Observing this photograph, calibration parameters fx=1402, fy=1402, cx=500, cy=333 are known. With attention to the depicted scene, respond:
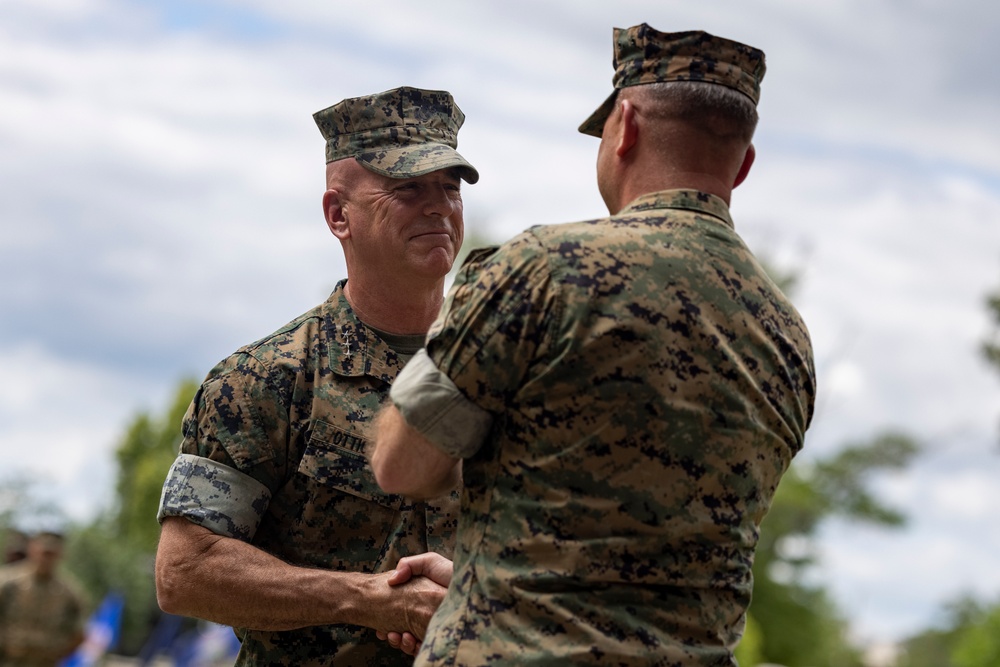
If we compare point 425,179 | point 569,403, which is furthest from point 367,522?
point 569,403

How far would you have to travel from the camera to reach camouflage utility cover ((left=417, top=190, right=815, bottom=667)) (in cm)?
293

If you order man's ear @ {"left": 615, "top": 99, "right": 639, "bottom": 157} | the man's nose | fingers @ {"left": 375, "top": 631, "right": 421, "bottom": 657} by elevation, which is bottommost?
fingers @ {"left": 375, "top": 631, "right": 421, "bottom": 657}

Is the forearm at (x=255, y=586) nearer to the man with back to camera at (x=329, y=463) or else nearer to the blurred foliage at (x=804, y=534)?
the man with back to camera at (x=329, y=463)

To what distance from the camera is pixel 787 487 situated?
38.2m

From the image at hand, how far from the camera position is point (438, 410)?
9.81 feet

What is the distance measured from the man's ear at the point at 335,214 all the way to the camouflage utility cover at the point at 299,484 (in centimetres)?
54

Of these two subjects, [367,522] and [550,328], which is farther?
[367,522]

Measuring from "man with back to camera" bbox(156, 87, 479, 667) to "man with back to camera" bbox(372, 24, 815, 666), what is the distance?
2.64 ft

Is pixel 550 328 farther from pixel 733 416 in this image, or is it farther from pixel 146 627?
pixel 146 627

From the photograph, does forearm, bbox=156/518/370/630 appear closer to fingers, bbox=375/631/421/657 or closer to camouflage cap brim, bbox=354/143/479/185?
fingers, bbox=375/631/421/657

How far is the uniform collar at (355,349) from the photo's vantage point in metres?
4.31

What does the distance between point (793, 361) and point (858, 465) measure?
1670 inches

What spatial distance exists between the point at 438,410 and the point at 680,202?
Answer: 0.74 m

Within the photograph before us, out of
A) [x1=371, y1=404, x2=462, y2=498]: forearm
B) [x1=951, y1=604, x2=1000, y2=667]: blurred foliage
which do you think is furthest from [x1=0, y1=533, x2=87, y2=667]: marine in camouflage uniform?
[x1=951, y1=604, x2=1000, y2=667]: blurred foliage
